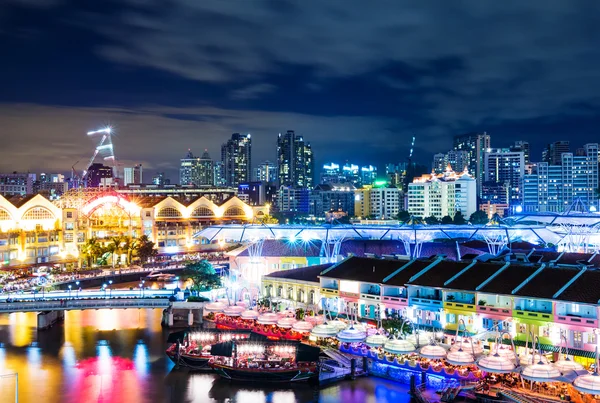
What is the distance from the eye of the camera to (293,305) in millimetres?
44094

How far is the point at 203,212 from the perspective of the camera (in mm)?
101188

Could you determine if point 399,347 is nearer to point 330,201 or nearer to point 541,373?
point 541,373

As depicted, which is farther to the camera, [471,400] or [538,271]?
[538,271]

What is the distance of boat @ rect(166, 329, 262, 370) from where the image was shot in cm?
3588

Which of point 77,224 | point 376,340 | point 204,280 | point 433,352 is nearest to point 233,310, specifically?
point 204,280

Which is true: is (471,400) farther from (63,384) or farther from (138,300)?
(138,300)

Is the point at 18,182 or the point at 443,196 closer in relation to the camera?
the point at 443,196

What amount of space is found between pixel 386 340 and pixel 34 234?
178 feet

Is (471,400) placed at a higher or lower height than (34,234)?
lower

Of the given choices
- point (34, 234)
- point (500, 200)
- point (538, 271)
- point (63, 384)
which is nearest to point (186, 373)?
point (63, 384)

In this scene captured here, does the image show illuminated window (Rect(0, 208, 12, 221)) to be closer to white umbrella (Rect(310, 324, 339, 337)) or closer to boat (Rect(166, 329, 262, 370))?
boat (Rect(166, 329, 262, 370))

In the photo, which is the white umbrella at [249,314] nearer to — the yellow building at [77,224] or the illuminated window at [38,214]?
the yellow building at [77,224]

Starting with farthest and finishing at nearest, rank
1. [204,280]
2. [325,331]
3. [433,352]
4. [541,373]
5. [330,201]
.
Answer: [330,201]
[204,280]
[325,331]
[433,352]
[541,373]

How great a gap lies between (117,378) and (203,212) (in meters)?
Answer: 67.3
